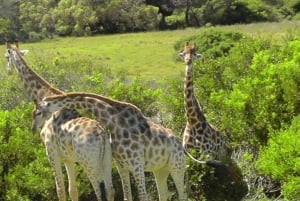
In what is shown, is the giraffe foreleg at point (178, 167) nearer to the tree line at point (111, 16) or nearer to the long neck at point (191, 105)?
the long neck at point (191, 105)

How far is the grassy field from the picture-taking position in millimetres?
25938

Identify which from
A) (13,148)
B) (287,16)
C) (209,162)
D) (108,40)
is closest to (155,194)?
(209,162)

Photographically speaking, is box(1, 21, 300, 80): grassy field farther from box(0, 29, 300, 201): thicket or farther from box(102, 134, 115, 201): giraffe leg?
box(102, 134, 115, 201): giraffe leg

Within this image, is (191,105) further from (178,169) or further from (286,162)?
(178,169)

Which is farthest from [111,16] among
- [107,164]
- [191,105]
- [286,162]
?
[107,164]

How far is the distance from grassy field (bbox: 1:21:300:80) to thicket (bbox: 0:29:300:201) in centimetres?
1047

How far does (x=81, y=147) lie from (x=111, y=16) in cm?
A: 3753

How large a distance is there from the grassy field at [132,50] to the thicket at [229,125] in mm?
10471

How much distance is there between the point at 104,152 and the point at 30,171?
82.0 inches

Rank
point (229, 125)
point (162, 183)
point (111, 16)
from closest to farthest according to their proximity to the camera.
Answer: point (162, 183) < point (229, 125) < point (111, 16)

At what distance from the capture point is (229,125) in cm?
1000

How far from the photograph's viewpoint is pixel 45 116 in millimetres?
6957

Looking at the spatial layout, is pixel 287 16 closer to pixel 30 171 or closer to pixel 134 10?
pixel 134 10

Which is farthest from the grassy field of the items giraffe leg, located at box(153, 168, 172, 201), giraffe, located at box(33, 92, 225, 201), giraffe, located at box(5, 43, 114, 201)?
giraffe, located at box(33, 92, 225, 201)
